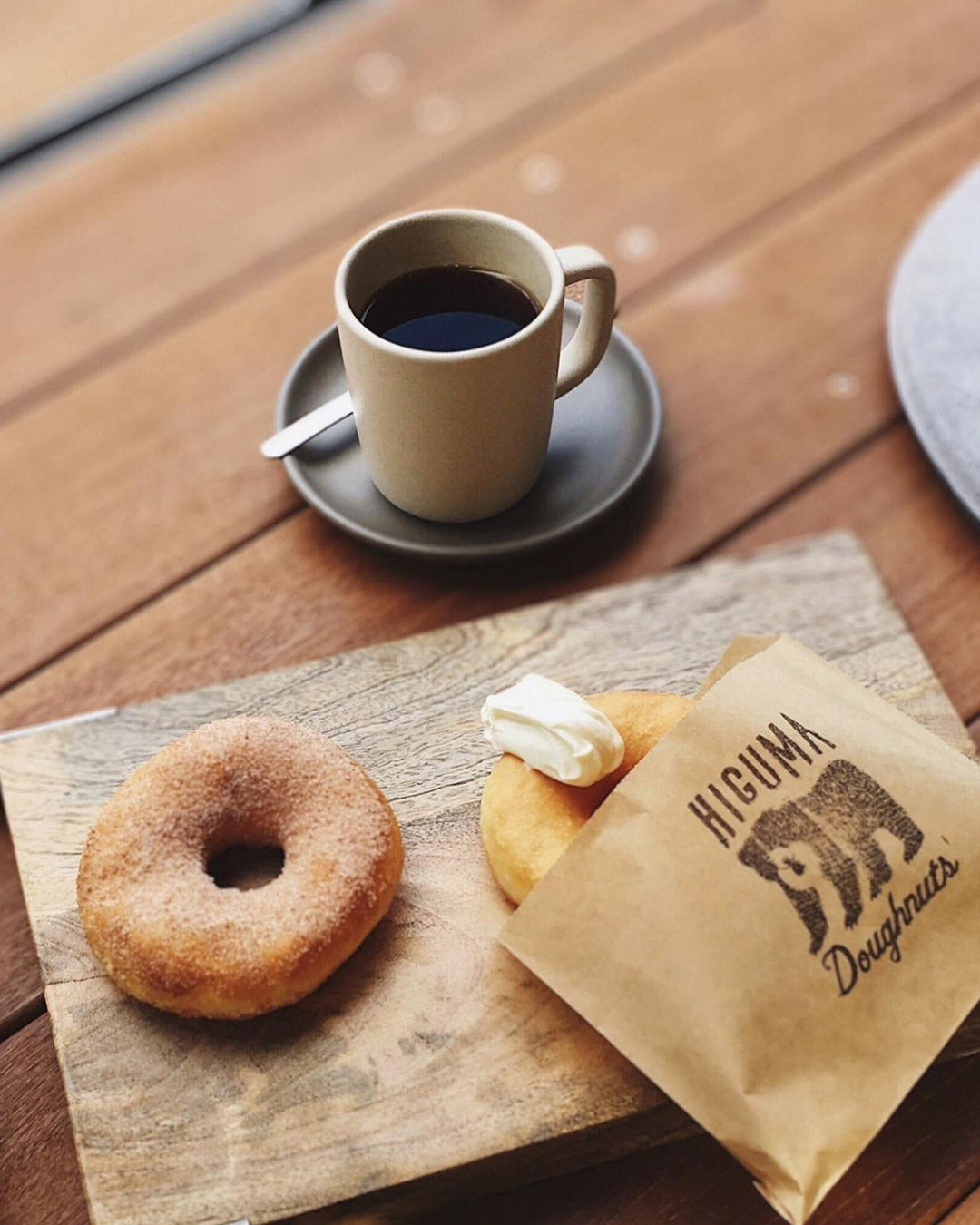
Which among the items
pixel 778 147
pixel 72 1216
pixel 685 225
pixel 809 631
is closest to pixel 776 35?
pixel 778 147

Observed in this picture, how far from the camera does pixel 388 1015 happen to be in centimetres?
66

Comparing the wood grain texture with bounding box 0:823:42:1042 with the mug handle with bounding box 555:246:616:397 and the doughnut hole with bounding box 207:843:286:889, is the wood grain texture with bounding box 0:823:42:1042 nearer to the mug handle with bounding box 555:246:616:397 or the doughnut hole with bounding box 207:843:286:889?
the doughnut hole with bounding box 207:843:286:889

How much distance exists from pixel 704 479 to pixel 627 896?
0.39m

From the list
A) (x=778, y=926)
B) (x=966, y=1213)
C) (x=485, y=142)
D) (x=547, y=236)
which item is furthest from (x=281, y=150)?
(x=966, y=1213)

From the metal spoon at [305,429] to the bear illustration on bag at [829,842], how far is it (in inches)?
16.2

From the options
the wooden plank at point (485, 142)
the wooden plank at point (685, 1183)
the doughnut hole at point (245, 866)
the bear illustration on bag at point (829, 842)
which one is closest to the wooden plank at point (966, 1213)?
the wooden plank at point (685, 1183)

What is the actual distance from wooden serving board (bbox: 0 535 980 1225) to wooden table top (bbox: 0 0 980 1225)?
46 mm

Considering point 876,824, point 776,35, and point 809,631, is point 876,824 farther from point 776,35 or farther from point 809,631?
point 776,35

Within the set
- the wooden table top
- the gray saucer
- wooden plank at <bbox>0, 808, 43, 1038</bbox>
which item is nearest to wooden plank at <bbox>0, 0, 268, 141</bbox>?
the wooden table top

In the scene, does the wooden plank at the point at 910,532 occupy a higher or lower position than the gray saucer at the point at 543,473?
lower

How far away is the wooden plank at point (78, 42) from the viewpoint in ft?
4.12

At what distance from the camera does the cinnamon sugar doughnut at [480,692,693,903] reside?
2.22 ft

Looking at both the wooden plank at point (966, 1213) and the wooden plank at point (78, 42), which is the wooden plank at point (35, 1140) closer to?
the wooden plank at point (966, 1213)

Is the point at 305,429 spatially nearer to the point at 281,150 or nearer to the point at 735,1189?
the point at 281,150
